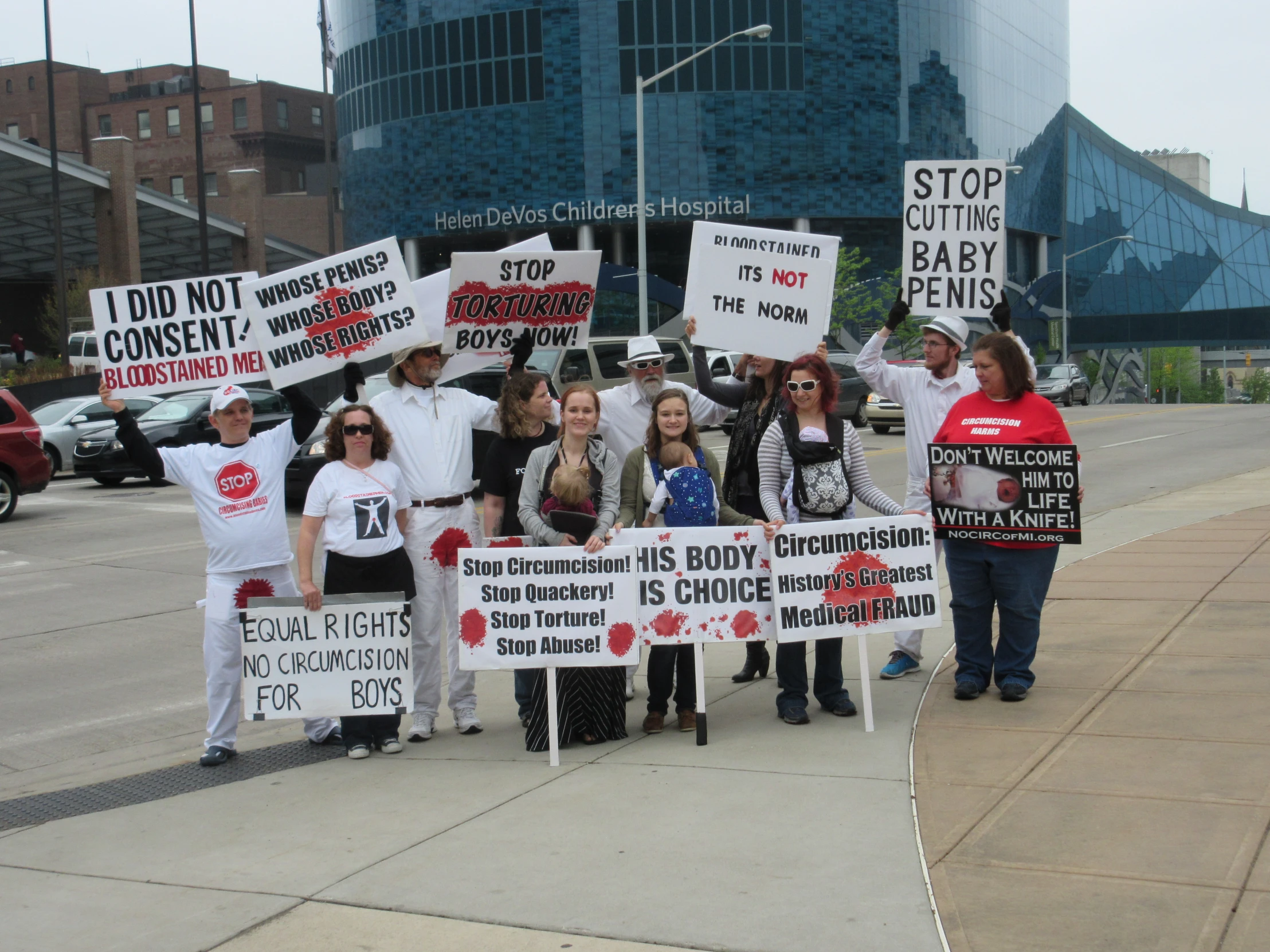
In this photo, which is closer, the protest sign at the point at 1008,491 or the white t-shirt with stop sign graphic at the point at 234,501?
the white t-shirt with stop sign graphic at the point at 234,501

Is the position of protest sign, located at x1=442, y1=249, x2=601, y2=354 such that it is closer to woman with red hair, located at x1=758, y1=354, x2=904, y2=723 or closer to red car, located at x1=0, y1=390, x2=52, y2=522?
woman with red hair, located at x1=758, y1=354, x2=904, y2=723

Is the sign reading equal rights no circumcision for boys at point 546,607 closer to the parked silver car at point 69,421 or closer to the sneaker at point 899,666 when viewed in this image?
the sneaker at point 899,666

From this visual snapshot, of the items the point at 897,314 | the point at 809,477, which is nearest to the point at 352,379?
the point at 809,477

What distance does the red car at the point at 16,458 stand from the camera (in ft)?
59.1

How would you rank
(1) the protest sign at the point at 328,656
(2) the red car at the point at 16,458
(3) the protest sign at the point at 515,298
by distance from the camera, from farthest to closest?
(2) the red car at the point at 16,458 < (3) the protest sign at the point at 515,298 < (1) the protest sign at the point at 328,656

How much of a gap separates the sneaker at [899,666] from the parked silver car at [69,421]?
68.0 feet

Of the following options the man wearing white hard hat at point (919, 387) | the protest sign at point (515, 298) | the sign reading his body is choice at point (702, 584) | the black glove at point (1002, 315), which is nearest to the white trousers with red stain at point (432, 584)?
the sign reading his body is choice at point (702, 584)

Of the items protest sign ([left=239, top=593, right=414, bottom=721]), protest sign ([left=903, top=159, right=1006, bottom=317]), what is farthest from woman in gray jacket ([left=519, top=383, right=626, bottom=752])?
protest sign ([left=903, top=159, right=1006, bottom=317])

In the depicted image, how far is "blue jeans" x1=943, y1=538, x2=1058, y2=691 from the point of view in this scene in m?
6.77

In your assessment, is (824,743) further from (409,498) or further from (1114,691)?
(409,498)

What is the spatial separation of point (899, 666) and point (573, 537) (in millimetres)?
2250

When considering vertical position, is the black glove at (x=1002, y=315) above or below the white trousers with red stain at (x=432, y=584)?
above

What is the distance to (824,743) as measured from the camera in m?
6.25

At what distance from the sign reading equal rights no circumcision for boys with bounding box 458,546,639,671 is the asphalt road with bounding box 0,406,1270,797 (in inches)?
63.9
